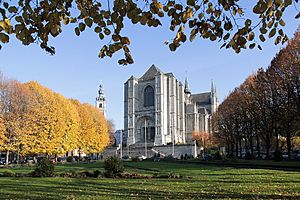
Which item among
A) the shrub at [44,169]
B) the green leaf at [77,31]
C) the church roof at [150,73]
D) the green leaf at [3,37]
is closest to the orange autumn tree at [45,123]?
the shrub at [44,169]

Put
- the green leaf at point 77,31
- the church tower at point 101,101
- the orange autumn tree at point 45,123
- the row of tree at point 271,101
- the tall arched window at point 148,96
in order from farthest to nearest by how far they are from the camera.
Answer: the church tower at point 101,101, the tall arched window at point 148,96, the orange autumn tree at point 45,123, the row of tree at point 271,101, the green leaf at point 77,31

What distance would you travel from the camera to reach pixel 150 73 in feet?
322

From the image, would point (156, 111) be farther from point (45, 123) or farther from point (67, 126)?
point (45, 123)

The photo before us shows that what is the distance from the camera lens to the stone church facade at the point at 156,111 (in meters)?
88.1

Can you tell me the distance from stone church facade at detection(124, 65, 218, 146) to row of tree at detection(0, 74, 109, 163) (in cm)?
3506

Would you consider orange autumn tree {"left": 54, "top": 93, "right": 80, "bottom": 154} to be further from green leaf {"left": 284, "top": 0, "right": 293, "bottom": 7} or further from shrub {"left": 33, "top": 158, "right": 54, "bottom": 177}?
green leaf {"left": 284, "top": 0, "right": 293, "bottom": 7}

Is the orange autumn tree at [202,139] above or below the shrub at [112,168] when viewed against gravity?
above

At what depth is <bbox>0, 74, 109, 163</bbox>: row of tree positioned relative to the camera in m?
42.5

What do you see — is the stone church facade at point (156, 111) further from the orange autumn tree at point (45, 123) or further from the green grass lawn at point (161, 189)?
the green grass lawn at point (161, 189)

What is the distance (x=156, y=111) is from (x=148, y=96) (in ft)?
21.7

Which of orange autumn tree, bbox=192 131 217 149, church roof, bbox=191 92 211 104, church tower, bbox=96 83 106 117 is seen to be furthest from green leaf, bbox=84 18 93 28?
church tower, bbox=96 83 106 117

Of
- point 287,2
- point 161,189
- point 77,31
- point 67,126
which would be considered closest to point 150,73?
point 67,126

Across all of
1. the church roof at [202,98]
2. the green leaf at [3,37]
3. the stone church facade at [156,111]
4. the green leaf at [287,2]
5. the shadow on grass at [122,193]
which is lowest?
the shadow on grass at [122,193]

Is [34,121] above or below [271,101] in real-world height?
below
